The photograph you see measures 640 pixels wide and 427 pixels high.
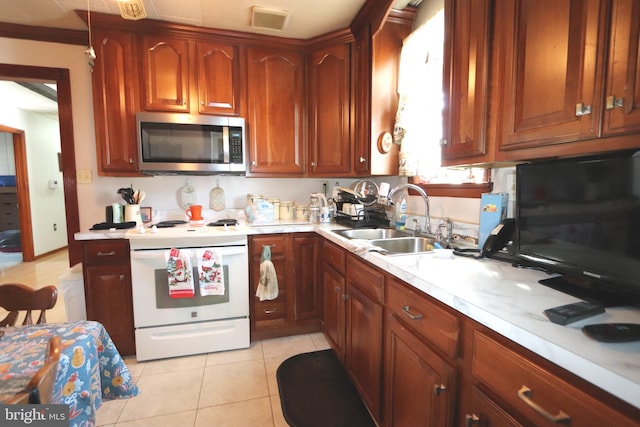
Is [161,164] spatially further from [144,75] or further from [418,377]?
[418,377]

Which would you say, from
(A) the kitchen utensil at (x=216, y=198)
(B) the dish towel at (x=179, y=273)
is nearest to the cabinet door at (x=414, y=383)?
(B) the dish towel at (x=179, y=273)

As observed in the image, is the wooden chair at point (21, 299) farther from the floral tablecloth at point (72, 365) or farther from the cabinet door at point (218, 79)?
the cabinet door at point (218, 79)

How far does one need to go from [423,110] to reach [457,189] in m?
0.62

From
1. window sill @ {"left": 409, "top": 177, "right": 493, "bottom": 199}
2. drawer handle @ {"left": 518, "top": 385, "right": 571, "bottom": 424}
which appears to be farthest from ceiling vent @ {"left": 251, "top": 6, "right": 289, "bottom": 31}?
drawer handle @ {"left": 518, "top": 385, "right": 571, "bottom": 424}

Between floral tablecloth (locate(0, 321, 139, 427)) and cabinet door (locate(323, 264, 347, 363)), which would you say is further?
cabinet door (locate(323, 264, 347, 363))

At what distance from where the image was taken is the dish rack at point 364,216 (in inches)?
87.1

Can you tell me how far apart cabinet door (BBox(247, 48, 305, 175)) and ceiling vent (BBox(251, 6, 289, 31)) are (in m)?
0.21

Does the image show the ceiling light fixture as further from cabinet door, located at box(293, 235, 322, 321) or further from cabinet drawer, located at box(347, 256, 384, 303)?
cabinet drawer, located at box(347, 256, 384, 303)

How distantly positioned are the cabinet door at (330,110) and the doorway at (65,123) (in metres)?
1.96

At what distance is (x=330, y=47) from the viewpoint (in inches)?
96.3

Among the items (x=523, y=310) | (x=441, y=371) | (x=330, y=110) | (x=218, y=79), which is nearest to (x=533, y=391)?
(x=523, y=310)

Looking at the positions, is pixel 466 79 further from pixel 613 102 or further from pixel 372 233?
pixel 372 233

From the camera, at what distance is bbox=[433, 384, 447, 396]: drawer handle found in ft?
3.10

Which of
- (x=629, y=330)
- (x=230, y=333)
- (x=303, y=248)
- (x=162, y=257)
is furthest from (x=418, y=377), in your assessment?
(x=162, y=257)
